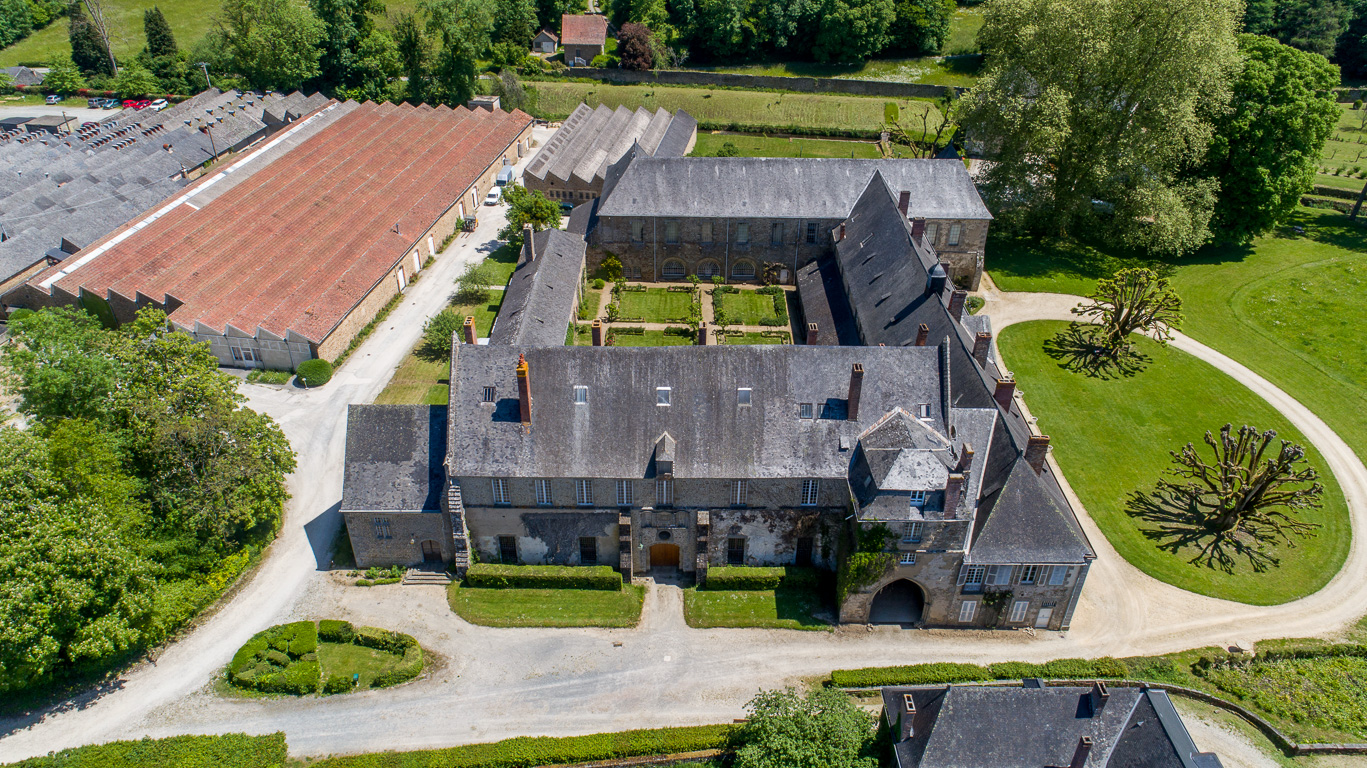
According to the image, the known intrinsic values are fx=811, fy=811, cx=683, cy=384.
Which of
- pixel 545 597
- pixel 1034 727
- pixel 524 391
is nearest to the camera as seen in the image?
pixel 1034 727

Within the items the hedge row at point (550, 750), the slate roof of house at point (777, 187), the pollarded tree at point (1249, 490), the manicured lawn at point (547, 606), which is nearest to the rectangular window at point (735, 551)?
the manicured lawn at point (547, 606)

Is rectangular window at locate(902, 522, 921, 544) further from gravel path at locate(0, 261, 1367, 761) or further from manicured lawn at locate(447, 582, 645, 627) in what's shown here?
Answer: manicured lawn at locate(447, 582, 645, 627)

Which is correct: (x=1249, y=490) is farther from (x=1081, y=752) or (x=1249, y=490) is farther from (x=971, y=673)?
(x=1081, y=752)

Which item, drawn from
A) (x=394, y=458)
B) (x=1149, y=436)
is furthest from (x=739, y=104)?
(x=394, y=458)

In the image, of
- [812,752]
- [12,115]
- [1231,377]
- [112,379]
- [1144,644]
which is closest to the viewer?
[812,752]

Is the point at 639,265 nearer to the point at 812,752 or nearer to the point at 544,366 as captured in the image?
the point at 544,366

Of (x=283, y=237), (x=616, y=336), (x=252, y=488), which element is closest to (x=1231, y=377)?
(x=616, y=336)
